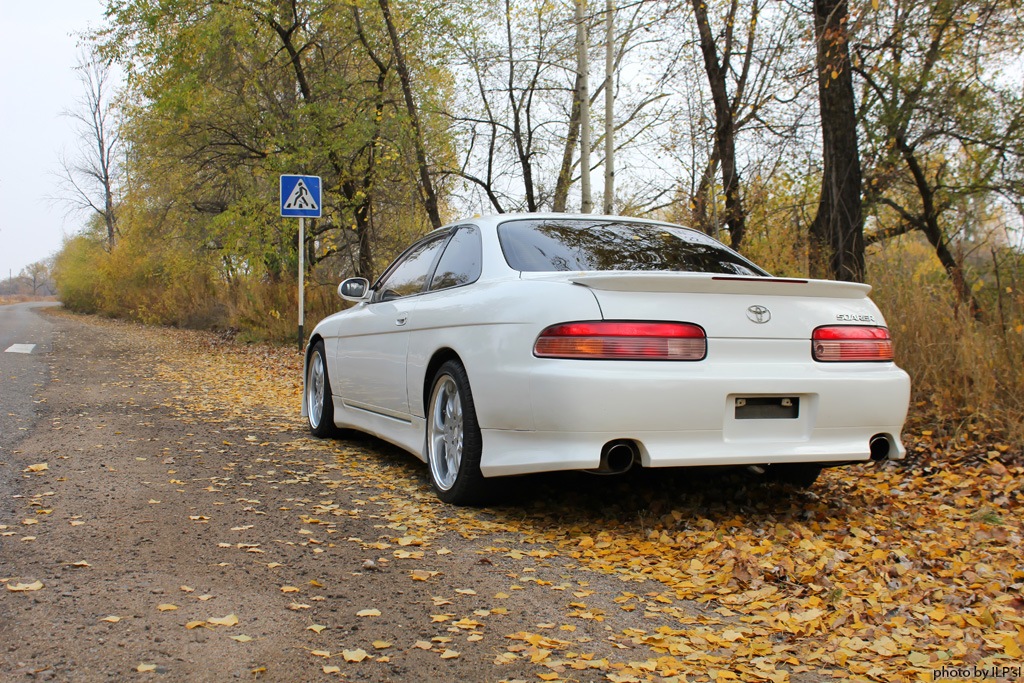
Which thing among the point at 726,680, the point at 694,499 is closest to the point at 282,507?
the point at 694,499

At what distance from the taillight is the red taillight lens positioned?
667mm

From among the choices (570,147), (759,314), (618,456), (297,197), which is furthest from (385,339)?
(570,147)

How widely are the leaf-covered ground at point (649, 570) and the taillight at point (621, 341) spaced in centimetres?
89

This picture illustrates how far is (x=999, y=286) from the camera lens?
657 cm

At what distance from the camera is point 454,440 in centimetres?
495

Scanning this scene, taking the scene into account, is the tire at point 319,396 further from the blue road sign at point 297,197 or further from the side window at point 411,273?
the blue road sign at point 297,197

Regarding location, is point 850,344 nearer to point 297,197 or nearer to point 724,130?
point 724,130

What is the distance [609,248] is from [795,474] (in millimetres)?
1663

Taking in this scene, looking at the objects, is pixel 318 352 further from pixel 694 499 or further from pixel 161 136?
pixel 161 136

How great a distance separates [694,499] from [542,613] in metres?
1.81

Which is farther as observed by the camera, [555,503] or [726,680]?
[555,503]

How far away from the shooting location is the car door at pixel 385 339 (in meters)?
5.70

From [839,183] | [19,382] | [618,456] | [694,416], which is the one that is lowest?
[19,382]

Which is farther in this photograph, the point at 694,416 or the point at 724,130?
the point at 724,130
